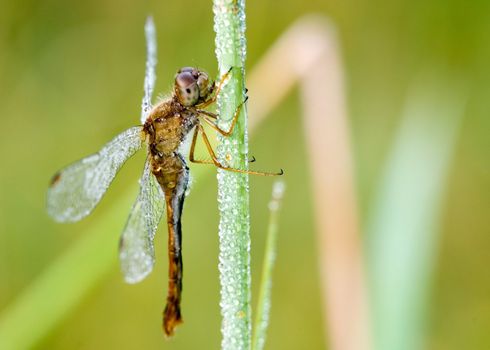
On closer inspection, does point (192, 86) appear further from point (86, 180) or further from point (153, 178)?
point (86, 180)

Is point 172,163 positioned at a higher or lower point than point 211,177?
lower

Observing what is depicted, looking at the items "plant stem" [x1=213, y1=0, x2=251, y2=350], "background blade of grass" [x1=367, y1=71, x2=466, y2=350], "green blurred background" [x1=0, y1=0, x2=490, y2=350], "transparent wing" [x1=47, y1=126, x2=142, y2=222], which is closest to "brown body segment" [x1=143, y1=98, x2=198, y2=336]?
"transparent wing" [x1=47, y1=126, x2=142, y2=222]

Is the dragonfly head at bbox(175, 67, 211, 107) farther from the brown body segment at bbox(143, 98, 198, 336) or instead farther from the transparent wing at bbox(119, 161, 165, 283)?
the transparent wing at bbox(119, 161, 165, 283)

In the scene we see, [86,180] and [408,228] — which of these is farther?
[408,228]

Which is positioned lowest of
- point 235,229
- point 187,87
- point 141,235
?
point 235,229

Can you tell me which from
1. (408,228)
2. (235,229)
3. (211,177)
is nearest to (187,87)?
(235,229)

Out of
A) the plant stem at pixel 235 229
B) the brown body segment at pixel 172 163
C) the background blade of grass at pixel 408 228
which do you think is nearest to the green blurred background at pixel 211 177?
the background blade of grass at pixel 408 228

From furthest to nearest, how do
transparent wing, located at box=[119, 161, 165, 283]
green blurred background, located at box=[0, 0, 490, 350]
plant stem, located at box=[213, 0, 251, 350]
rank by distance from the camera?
green blurred background, located at box=[0, 0, 490, 350] → transparent wing, located at box=[119, 161, 165, 283] → plant stem, located at box=[213, 0, 251, 350]

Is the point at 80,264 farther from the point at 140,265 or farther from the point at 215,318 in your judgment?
the point at 215,318
